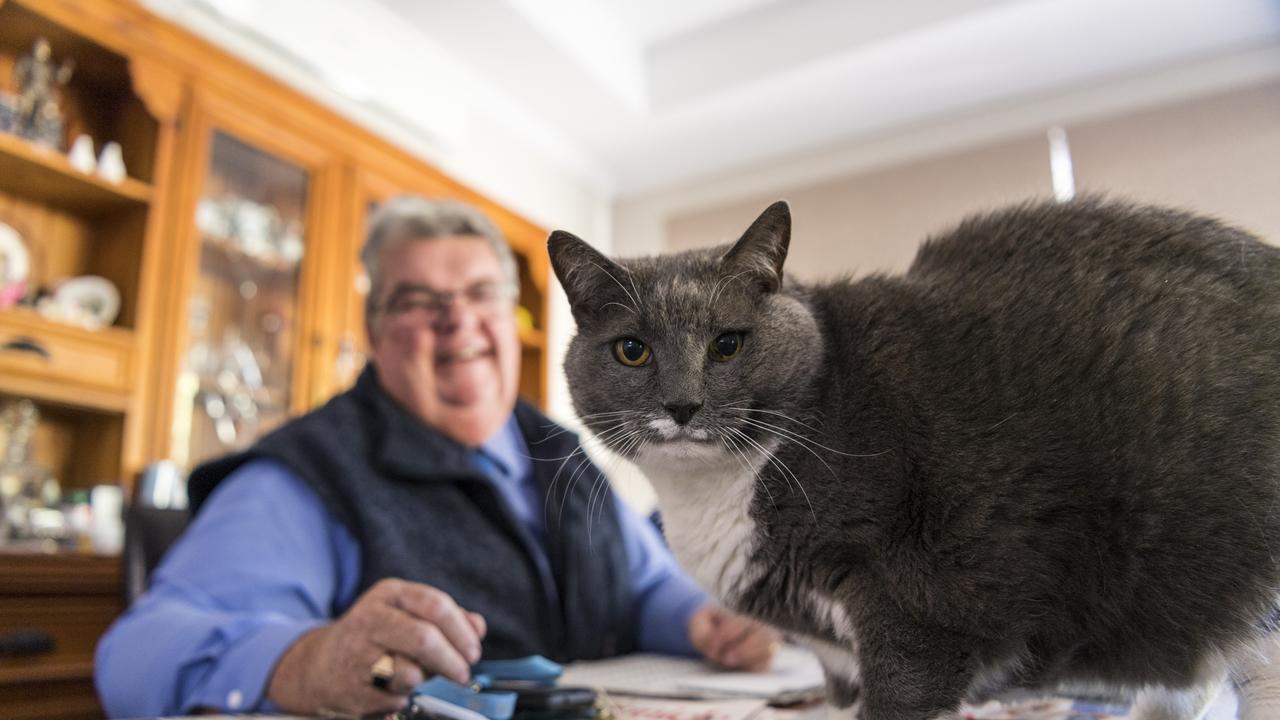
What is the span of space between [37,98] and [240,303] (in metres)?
0.85

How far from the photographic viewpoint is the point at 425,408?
1.57m

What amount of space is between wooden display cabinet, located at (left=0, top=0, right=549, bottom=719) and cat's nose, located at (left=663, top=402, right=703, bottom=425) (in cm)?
186

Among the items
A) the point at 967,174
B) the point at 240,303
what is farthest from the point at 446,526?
the point at 967,174

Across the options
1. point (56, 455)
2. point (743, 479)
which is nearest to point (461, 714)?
point (743, 479)

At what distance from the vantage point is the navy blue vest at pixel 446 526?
1.33 meters

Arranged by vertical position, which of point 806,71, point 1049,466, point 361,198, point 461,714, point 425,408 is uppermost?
point 806,71

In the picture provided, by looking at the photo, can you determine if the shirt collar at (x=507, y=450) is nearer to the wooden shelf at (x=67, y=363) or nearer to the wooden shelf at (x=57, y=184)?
the wooden shelf at (x=67, y=363)

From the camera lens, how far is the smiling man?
0.96 meters

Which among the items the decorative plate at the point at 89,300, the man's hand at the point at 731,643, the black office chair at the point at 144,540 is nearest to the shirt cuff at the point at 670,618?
the man's hand at the point at 731,643

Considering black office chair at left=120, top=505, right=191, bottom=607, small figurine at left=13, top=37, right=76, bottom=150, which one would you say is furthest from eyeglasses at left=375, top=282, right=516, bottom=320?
small figurine at left=13, top=37, right=76, bottom=150

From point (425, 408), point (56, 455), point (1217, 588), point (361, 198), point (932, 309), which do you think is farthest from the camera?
→ point (361, 198)

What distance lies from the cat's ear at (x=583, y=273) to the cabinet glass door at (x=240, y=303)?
81.8 inches

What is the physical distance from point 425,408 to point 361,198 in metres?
1.97

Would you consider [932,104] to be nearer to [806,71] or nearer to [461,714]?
[806,71]
